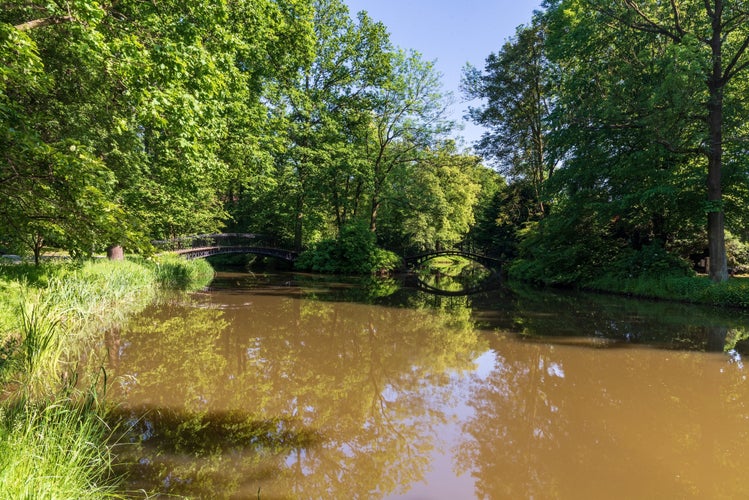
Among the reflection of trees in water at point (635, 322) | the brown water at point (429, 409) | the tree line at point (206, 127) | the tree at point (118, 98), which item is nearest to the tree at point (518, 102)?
the tree line at point (206, 127)

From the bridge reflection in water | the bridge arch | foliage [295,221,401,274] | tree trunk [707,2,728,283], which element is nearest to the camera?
tree trunk [707,2,728,283]

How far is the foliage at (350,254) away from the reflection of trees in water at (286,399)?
1564cm

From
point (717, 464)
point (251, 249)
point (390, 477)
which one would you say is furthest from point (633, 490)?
point (251, 249)

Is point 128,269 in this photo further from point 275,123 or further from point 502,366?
point 502,366

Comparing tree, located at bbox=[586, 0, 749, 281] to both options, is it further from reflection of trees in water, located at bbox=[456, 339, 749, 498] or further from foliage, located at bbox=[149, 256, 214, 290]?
foliage, located at bbox=[149, 256, 214, 290]

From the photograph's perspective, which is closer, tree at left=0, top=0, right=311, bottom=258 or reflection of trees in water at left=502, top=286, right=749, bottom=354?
tree at left=0, top=0, right=311, bottom=258

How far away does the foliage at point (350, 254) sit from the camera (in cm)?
2416

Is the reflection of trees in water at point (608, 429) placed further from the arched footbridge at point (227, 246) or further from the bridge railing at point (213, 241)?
the arched footbridge at point (227, 246)

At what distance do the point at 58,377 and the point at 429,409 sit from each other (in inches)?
151

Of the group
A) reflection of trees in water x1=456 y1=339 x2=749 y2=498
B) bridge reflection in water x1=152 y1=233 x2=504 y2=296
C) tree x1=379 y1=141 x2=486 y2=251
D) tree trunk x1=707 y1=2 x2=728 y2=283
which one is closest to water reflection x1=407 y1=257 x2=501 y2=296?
bridge reflection in water x1=152 y1=233 x2=504 y2=296

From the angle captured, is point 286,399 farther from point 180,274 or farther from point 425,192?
point 425,192

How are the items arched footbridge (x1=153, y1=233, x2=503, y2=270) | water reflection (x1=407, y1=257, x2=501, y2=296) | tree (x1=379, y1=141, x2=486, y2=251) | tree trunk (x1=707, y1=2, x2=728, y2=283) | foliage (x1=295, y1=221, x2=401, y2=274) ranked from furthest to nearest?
tree (x1=379, y1=141, x2=486, y2=251) → foliage (x1=295, y1=221, x2=401, y2=274) → arched footbridge (x1=153, y1=233, x2=503, y2=270) → water reflection (x1=407, y1=257, x2=501, y2=296) → tree trunk (x1=707, y1=2, x2=728, y2=283)

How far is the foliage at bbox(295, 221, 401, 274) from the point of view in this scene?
24.2 m

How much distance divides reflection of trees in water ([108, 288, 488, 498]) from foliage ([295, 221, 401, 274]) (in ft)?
51.3
